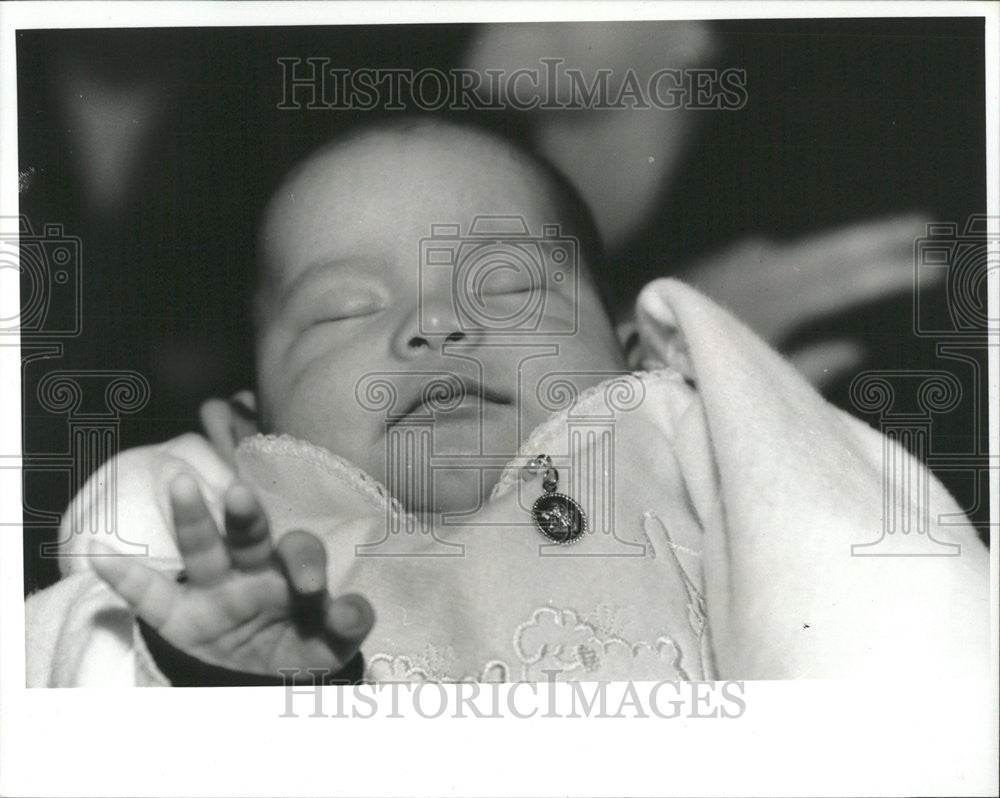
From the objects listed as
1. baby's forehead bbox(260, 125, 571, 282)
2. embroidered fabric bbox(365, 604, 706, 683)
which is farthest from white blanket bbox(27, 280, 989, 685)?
baby's forehead bbox(260, 125, 571, 282)

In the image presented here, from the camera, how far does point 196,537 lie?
950 mm

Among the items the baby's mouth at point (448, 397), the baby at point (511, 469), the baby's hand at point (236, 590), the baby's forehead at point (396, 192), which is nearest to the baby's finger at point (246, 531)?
the baby's hand at point (236, 590)

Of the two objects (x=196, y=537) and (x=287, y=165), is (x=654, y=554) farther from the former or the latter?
(x=287, y=165)

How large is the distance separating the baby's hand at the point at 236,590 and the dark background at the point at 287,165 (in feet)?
0.94

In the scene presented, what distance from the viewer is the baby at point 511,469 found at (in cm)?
112

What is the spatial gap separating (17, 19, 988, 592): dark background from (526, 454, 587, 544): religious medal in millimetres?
297

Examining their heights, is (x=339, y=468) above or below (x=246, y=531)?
above

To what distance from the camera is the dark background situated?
47.7 inches

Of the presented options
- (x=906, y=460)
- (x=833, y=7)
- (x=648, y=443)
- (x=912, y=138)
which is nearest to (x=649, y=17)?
(x=833, y=7)

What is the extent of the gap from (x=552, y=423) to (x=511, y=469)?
0.08 meters

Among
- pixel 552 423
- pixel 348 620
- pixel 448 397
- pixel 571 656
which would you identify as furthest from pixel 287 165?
pixel 571 656

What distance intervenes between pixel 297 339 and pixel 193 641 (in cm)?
39

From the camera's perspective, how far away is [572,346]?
119 centimetres

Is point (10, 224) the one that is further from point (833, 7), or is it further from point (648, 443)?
point (833, 7)
